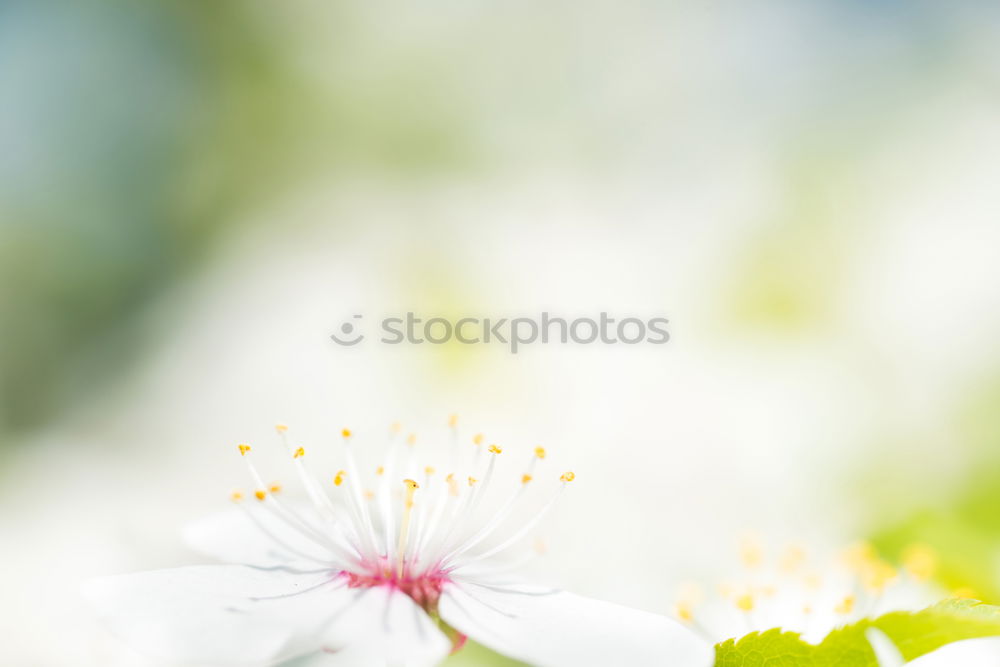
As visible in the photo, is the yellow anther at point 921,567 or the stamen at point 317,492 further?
the yellow anther at point 921,567

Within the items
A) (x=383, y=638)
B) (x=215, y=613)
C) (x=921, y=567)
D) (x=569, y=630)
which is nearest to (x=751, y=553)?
(x=921, y=567)

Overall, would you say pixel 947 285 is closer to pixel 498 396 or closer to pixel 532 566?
pixel 498 396

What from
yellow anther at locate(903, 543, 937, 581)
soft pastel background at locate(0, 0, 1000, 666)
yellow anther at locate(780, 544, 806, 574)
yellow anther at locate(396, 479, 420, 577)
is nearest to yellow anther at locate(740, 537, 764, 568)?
yellow anther at locate(780, 544, 806, 574)

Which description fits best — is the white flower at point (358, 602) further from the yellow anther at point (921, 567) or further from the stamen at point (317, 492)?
the yellow anther at point (921, 567)

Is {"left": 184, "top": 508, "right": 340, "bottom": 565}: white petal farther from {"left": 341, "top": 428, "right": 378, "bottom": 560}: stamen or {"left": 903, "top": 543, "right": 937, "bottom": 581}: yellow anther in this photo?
{"left": 903, "top": 543, "right": 937, "bottom": 581}: yellow anther

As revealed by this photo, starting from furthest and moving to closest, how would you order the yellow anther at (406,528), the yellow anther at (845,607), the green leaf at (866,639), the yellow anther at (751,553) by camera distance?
the yellow anther at (751,553) < the yellow anther at (845,607) < the yellow anther at (406,528) < the green leaf at (866,639)

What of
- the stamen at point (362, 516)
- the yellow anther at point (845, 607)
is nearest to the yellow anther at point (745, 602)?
the yellow anther at point (845, 607)

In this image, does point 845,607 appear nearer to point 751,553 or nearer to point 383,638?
point 751,553
